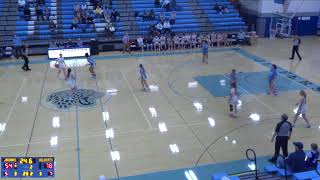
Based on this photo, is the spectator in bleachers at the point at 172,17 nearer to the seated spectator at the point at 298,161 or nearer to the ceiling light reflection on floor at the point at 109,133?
the ceiling light reflection on floor at the point at 109,133

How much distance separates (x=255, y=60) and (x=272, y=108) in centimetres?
838

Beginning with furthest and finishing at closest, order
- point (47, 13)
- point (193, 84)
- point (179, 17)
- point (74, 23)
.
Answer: point (179, 17), point (47, 13), point (74, 23), point (193, 84)

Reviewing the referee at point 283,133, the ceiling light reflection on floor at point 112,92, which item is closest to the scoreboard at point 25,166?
the referee at point 283,133

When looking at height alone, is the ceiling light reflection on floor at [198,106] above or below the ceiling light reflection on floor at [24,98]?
above

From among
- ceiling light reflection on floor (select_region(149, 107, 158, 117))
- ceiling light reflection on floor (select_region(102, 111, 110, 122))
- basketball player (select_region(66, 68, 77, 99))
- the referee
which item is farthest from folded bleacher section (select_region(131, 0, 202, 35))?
the referee

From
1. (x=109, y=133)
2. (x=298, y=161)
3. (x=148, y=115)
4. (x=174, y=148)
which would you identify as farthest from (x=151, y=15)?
(x=298, y=161)

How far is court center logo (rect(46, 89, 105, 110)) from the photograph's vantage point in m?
15.8

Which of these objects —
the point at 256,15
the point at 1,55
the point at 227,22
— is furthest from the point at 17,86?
the point at 256,15

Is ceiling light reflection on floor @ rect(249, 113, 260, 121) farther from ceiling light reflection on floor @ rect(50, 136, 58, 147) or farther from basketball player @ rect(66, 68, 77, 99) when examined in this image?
basketball player @ rect(66, 68, 77, 99)

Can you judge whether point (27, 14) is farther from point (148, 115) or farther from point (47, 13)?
point (148, 115)

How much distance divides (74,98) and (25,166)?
30.9 feet

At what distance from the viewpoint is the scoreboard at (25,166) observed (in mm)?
7297

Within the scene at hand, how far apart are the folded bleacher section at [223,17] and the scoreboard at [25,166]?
23470mm

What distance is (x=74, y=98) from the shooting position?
16.6m
